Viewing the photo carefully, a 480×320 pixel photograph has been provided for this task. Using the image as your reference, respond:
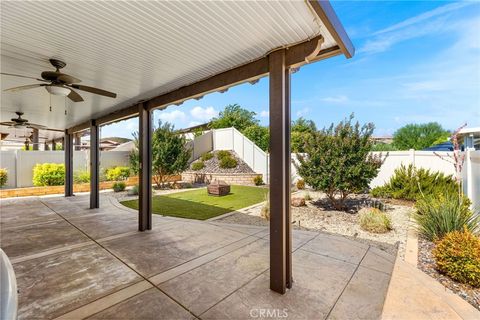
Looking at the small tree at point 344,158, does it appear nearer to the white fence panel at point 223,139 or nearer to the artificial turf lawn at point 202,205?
the artificial turf lawn at point 202,205

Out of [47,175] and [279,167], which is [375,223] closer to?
[279,167]

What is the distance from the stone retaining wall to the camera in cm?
1274

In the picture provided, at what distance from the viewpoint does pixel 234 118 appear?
2309 centimetres

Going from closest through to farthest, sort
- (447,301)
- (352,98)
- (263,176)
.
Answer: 1. (447,301)
2. (263,176)
3. (352,98)

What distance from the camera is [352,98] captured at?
68.3ft

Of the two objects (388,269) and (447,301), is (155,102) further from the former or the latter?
(447,301)

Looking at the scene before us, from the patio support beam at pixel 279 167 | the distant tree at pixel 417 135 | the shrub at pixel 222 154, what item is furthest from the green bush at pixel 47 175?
the distant tree at pixel 417 135

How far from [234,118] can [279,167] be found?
2107 cm

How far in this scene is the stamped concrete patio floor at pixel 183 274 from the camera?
224 cm

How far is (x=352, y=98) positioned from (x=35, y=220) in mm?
22742

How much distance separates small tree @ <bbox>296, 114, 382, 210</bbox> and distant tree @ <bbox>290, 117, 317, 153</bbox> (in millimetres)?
213

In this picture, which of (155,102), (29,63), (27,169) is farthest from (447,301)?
(27,169)

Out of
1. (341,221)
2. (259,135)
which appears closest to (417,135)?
(259,135)

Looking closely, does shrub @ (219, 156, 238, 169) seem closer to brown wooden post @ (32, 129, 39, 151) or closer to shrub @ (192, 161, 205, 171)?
shrub @ (192, 161, 205, 171)
